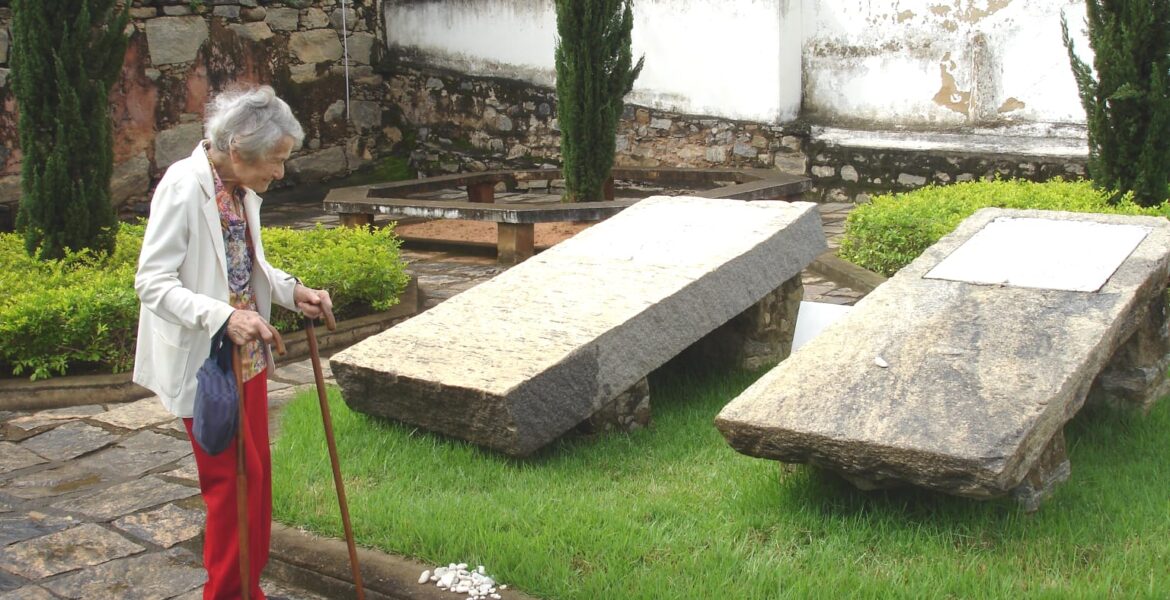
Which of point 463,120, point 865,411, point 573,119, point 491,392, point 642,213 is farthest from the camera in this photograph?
point 463,120

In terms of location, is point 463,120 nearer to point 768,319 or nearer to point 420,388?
point 768,319

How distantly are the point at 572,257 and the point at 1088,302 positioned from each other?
2.16m

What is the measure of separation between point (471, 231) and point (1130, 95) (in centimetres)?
474

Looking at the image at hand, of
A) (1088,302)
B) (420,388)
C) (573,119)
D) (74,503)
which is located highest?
(573,119)

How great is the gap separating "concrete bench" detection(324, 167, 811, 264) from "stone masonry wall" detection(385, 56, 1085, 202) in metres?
0.70

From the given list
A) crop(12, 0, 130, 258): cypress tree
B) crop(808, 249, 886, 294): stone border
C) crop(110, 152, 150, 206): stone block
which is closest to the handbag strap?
crop(12, 0, 130, 258): cypress tree

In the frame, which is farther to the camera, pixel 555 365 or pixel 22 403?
pixel 22 403

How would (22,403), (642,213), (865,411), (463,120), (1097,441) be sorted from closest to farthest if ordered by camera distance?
(865,411)
(1097,441)
(22,403)
(642,213)
(463,120)

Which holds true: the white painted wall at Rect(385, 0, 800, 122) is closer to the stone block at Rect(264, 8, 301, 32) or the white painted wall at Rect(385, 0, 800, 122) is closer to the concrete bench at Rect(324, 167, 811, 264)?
the concrete bench at Rect(324, 167, 811, 264)

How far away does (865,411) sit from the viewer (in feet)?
11.1

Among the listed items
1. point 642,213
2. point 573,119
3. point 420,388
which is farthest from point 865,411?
point 573,119

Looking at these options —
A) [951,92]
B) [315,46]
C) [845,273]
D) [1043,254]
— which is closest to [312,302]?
[1043,254]

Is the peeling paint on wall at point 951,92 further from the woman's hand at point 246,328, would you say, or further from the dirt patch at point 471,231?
the woman's hand at point 246,328

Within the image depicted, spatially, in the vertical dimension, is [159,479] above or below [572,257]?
below
